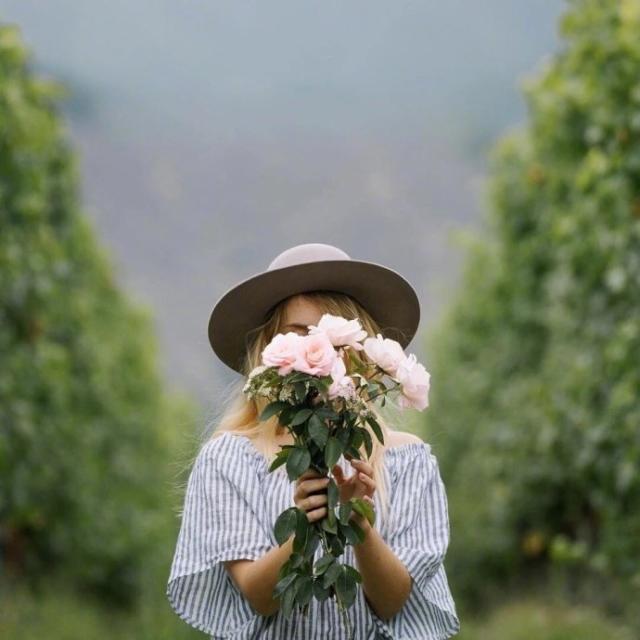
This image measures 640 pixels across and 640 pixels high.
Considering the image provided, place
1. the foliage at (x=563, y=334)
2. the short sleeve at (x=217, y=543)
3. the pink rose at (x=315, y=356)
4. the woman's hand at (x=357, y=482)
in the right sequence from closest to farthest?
1. the pink rose at (x=315, y=356)
2. the woman's hand at (x=357, y=482)
3. the short sleeve at (x=217, y=543)
4. the foliage at (x=563, y=334)

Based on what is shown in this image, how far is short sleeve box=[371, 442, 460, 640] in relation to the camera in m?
2.84

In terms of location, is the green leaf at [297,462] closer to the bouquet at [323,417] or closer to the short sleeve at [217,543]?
the bouquet at [323,417]

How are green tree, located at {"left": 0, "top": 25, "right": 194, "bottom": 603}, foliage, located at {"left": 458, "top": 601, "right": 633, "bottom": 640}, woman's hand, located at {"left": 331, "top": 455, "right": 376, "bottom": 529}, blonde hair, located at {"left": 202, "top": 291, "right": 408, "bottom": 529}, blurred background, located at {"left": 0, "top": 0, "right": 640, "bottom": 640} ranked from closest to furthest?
woman's hand, located at {"left": 331, "top": 455, "right": 376, "bottom": 529} → blonde hair, located at {"left": 202, "top": 291, "right": 408, "bottom": 529} → blurred background, located at {"left": 0, "top": 0, "right": 640, "bottom": 640} → foliage, located at {"left": 458, "top": 601, "right": 633, "bottom": 640} → green tree, located at {"left": 0, "top": 25, "right": 194, "bottom": 603}

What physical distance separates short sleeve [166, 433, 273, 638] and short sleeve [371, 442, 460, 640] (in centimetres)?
28

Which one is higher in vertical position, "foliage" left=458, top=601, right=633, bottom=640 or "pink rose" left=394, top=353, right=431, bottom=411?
"foliage" left=458, top=601, right=633, bottom=640

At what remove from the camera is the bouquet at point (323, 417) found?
2615 mm

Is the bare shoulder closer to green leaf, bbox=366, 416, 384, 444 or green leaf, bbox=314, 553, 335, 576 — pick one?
green leaf, bbox=366, 416, 384, 444

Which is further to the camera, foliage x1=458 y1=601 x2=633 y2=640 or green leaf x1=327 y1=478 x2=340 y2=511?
foliage x1=458 y1=601 x2=633 y2=640

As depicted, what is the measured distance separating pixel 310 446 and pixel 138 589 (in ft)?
48.4

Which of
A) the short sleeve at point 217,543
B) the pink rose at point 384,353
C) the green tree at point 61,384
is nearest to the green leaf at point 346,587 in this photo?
the short sleeve at point 217,543

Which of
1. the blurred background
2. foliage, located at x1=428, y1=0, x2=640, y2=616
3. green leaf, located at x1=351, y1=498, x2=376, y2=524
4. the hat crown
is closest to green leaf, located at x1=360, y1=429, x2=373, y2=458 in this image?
green leaf, located at x1=351, y1=498, x2=376, y2=524

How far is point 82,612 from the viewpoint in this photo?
37.6 feet

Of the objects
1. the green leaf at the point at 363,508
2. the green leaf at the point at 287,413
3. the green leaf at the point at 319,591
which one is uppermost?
the green leaf at the point at 287,413

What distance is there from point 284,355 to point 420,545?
0.56 metres
